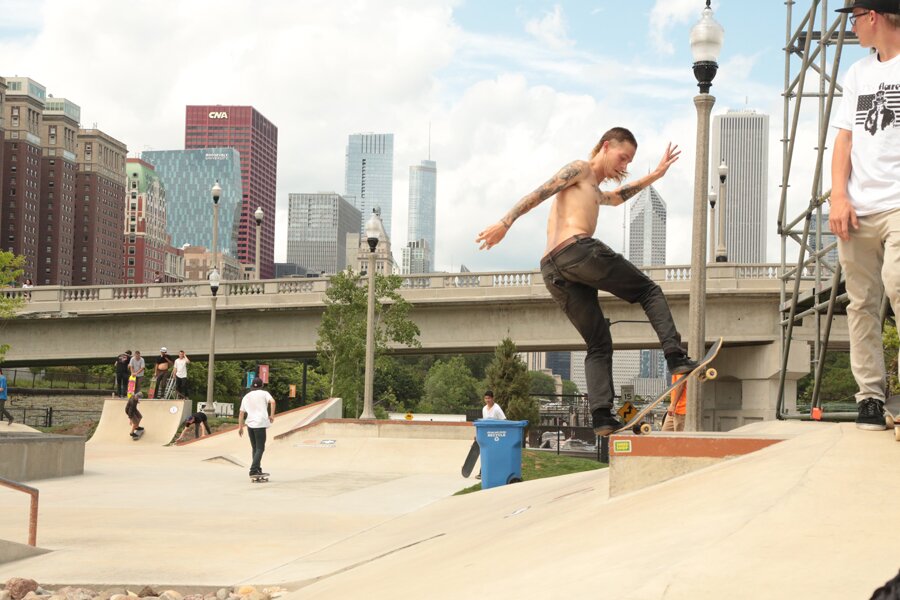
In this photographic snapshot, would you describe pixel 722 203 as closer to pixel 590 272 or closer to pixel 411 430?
pixel 411 430

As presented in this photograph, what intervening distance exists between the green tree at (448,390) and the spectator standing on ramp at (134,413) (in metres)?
68.9

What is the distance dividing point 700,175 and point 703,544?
9.34 meters

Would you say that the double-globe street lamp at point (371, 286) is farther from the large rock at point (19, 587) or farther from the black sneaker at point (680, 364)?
the large rock at point (19, 587)

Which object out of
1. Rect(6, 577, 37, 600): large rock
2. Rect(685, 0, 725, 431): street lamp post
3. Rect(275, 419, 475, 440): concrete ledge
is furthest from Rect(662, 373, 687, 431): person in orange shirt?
Rect(275, 419, 475, 440): concrete ledge

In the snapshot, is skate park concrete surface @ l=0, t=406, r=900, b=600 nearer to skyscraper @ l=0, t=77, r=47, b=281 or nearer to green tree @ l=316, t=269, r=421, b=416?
green tree @ l=316, t=269, r=421, b=416

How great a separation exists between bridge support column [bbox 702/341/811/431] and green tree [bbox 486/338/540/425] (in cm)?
790

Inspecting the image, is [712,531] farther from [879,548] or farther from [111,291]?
[111,291]

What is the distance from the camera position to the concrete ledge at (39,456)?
1262 centimetres

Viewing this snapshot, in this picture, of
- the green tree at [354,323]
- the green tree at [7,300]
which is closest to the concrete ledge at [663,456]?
the green tree at [354,323]

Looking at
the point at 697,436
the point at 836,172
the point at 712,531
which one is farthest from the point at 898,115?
the point at 712,531

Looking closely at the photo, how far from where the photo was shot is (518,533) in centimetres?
498

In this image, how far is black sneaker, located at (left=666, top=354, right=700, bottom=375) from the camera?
6.21m

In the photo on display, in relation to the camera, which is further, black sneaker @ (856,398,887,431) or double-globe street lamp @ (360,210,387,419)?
double-globe street lamp @ (360,210,387,419)

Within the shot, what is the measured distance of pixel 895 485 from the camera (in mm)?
3684
